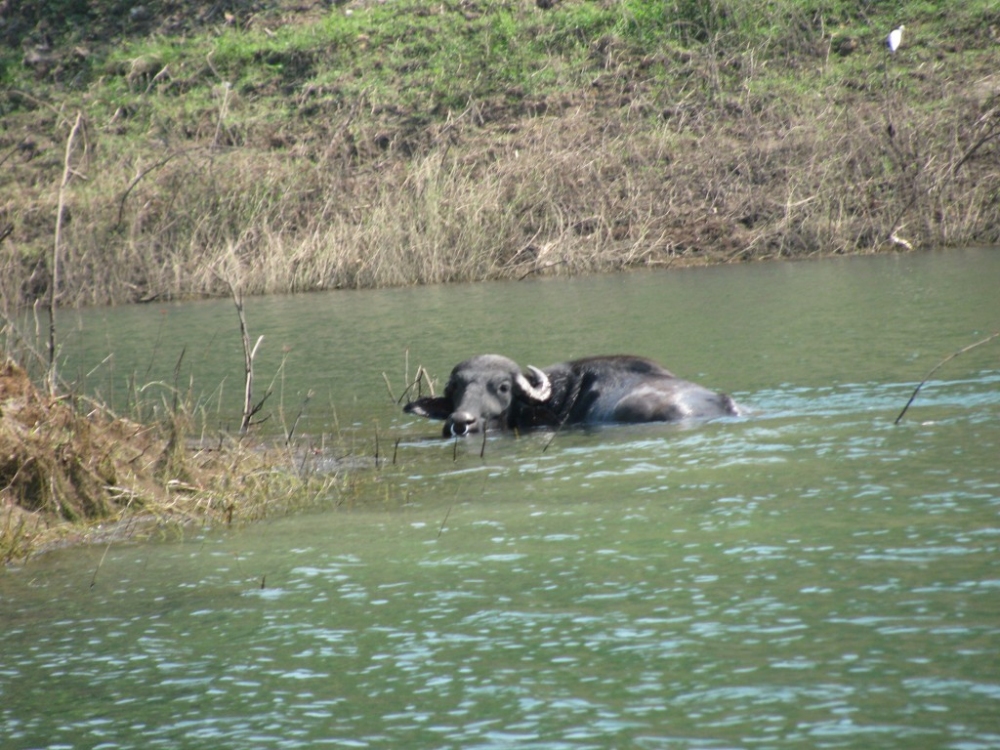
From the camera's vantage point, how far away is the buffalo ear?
1130cm

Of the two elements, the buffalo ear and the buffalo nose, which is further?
the buffalo ear

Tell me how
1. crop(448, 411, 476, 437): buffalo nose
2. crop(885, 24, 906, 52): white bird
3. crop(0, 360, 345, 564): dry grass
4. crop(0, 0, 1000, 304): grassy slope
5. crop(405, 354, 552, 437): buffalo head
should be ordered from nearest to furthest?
crop(0, 360, 345, 564): dry grass < crop(448, 411, 476, 437): buffalo nose < crop(405, 354, 552, 437): buffalo head < crop(0, 0, 1000, 304): grassy slope < crop(885, 24, 906, 52): white bird

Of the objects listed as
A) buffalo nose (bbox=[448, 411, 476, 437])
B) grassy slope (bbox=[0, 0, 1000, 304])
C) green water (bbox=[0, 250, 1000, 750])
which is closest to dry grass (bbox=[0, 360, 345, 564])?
green water (bbox=[0, 250, 1000, 750])

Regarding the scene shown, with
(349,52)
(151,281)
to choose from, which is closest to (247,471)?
(151,281)

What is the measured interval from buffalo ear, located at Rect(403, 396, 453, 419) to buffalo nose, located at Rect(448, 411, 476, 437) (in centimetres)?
34

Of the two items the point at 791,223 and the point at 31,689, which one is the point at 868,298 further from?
the point at 31,689

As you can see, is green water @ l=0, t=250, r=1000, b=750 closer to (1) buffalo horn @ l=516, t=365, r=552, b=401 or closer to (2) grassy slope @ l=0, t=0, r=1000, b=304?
A: (1) buffalo horn @ l=516, t=365, r=552, b=401

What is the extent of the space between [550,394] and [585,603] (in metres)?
5.91

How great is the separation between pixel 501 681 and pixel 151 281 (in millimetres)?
22913

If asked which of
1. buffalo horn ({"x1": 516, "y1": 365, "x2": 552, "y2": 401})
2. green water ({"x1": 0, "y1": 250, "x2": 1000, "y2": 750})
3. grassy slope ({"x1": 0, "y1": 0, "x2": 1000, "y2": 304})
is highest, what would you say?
grassy slope ({"x1": 0, "y1": 0, "x2": 1000, "y2": 304})

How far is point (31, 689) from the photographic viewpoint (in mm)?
5141

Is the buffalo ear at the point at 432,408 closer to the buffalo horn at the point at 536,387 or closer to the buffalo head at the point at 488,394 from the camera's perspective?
the buffalo head at the point at 488,394

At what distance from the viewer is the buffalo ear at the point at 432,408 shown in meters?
11.3

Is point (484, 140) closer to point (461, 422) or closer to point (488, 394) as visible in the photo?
point (488, 394)
